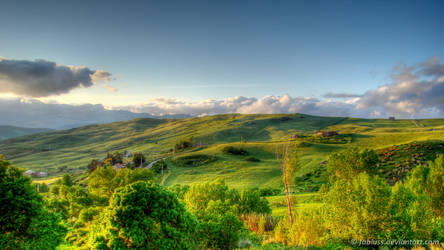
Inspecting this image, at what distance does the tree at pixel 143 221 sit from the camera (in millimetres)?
8680

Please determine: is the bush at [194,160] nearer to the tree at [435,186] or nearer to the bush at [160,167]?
the bush at [160,167]

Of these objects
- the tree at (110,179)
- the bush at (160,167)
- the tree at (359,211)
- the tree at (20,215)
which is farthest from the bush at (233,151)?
the tree at (20,215)

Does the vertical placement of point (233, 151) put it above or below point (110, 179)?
below

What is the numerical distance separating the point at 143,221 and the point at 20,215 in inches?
319

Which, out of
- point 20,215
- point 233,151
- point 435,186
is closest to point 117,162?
point 233,151

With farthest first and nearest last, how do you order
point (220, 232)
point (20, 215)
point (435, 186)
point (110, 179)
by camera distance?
point (110, 179)
point (435, 186)
point (220, 232)
point (20, 215)

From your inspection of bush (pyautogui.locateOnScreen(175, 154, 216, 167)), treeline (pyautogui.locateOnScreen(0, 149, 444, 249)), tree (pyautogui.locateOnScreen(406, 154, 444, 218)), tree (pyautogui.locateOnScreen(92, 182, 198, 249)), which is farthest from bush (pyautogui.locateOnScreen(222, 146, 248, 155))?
tree (pyautogui.locateOnScreen(92, 182, 198, 249))

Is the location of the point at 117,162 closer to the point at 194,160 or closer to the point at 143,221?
the point at 194,160

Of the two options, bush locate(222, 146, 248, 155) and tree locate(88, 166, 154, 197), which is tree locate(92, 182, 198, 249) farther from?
bush locate(222, 146, 248, 155)

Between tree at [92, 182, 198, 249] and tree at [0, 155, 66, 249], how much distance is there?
6181 mm

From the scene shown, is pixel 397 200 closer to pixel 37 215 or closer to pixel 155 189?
pixel 155 189

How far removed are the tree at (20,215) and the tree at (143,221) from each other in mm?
6181

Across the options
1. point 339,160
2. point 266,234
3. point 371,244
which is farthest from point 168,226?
point 339,160

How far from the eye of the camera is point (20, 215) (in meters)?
11.6
